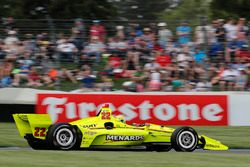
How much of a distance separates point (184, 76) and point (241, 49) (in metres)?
2.05

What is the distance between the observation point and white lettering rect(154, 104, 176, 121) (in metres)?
15.5

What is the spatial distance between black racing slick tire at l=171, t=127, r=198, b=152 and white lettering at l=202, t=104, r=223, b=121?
18.5 feet

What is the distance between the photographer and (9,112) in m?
15.9

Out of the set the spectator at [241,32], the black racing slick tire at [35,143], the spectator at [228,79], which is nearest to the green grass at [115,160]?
the black racing slick tire at [35,143]

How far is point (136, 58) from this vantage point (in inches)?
705

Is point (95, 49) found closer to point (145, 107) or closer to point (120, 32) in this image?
point (120, 32)

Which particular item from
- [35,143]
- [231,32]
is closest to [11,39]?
[231,32]

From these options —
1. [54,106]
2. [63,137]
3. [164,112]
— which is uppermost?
[63,137]

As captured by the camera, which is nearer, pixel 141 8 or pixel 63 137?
pixel 63 137

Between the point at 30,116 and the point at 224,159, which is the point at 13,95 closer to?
the point at 30,116

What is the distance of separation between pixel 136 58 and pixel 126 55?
14.0 inches

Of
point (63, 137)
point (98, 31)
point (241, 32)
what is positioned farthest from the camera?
point (98, 31)

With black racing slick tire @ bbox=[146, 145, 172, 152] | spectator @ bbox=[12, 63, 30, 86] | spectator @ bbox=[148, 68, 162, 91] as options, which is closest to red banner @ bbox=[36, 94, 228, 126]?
spectator @ bbox=[148, 68, 162, 91]

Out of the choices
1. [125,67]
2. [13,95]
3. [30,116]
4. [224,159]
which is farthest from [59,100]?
[224,159]
